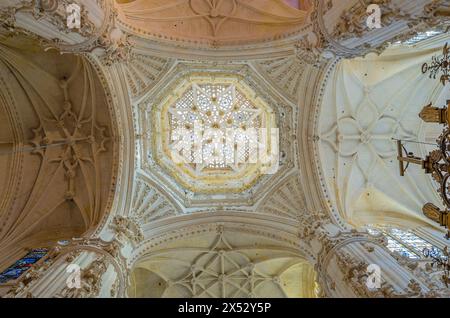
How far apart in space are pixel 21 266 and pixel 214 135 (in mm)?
8970

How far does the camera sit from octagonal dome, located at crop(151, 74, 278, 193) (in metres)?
14.6

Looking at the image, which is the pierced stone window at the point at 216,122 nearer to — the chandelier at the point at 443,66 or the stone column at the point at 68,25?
the stone column at the point at 68,25

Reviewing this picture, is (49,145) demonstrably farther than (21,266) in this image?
Yes

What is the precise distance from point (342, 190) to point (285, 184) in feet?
8.22

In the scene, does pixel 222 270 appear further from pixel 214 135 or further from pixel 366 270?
pixel 366 270

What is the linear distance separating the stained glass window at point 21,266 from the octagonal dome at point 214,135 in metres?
5.72

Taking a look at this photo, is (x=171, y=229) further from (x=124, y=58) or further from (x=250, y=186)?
(x=124, y=58)

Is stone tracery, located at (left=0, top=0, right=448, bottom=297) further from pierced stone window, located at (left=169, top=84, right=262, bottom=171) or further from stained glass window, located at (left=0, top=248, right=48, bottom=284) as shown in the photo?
stained glass window, located at (left=0, top=248, right=48, bottom=284)

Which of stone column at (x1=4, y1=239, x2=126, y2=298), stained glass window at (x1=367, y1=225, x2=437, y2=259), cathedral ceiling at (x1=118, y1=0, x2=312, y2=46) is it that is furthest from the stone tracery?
stained glass window at (x1=367, y1=225, x2=437, y2=259)

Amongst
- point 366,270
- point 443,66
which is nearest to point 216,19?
point 443,66

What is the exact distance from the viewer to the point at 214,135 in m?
15.9
